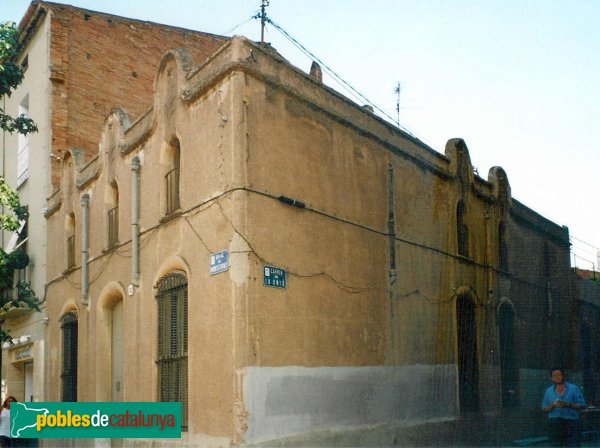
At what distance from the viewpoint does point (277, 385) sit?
11586 millimetres

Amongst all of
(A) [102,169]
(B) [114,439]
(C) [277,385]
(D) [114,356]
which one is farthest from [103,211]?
(C) [277,385]

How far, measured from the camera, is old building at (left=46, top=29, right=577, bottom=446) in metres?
11.7

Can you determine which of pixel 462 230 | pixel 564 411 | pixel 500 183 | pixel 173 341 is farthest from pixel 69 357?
pixel 500 183

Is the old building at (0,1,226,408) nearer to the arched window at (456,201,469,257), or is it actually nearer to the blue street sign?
the blue street sign

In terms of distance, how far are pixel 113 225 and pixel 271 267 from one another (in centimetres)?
585

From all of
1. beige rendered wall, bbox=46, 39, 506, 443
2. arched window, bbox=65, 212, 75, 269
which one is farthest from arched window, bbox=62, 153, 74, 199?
beige rendered wall, bbox=46, 39, 506, 443

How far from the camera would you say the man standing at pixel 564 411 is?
37.6ft

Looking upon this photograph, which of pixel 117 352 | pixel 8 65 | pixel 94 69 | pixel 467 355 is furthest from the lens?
pixel 94 69

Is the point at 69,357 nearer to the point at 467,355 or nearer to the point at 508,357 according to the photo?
the point at 467,355

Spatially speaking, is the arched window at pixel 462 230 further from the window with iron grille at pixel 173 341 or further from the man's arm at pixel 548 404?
the window with iron grille at pixel 173 341

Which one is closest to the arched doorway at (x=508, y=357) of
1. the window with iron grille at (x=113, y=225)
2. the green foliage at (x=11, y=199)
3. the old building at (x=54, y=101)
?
the window with iron grille at (x=113, y=225)

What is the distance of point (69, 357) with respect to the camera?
18.0m

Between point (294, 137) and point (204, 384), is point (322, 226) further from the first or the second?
point (204, 384)

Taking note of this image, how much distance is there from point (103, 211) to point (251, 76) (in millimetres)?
6186
